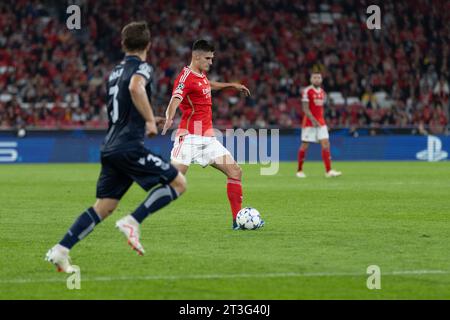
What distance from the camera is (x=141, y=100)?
8.09 metres

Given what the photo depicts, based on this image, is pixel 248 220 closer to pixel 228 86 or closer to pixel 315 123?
pixel 228 86

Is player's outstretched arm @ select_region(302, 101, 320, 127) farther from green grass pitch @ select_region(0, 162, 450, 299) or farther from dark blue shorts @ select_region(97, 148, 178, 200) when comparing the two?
dark blue shorts @ select_region(97, 148, 178, 200)

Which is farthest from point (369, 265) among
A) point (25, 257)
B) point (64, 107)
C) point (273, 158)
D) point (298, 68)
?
point (298, 68)

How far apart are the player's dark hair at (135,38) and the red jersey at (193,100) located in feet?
11.4

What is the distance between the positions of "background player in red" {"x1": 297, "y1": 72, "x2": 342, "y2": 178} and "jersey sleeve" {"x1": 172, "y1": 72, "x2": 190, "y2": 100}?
1020cm

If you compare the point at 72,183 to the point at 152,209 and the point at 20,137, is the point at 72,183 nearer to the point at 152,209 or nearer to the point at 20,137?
the point at 20,137

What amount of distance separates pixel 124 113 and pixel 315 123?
14.0 metres

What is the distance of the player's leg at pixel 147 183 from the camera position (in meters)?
8.24

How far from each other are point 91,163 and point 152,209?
2175 cm

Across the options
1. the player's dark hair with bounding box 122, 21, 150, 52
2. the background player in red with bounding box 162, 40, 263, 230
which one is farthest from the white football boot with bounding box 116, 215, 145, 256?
the background player in red with bounding box 162, 40, 263, 230

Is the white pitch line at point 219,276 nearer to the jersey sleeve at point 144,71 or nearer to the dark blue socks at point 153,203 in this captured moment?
the dark blue socks at point 153,203

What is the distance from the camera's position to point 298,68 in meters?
36.8

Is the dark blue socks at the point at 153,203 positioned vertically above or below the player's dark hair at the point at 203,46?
below

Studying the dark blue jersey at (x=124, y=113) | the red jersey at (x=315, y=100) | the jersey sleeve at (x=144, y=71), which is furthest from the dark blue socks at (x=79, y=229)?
the red jersey at (x=315, y=100)
